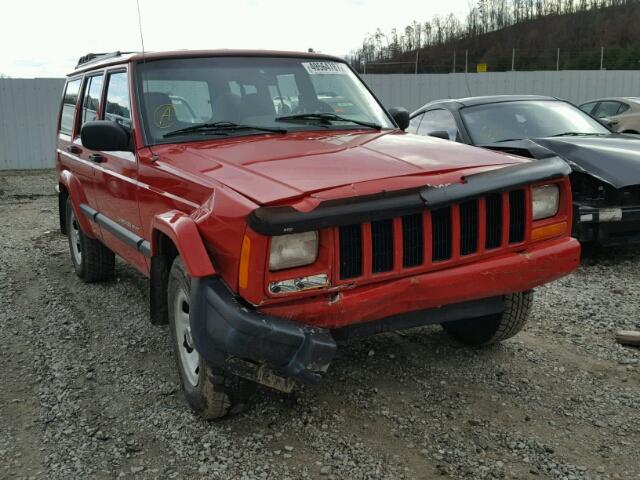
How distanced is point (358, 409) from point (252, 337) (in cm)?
104

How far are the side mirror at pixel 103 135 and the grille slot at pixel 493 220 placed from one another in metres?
2.18

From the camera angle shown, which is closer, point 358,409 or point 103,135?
point 358,409

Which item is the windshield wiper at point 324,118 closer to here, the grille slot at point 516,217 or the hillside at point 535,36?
the grille slot at point 516,217

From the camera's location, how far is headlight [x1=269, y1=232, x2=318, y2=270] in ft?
8.48

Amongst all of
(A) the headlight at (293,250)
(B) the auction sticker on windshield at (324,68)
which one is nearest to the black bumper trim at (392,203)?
(A) the headlight at (293,250)

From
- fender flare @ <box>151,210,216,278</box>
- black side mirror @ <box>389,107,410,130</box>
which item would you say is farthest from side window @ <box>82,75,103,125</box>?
fender flare @ <box>151,210,216,278</box>

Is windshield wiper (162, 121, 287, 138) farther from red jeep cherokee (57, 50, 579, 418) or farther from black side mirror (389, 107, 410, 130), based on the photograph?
black side mirror (389, 107, 410, 130)

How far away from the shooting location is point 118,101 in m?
4.33

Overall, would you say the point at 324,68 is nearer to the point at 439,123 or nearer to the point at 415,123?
the point at 439,123

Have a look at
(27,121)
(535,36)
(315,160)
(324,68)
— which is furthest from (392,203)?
(535,36)

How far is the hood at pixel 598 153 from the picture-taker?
549cm

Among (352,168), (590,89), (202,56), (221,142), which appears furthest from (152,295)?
(590,89)

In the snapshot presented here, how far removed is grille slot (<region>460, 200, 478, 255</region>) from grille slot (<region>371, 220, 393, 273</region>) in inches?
15.5

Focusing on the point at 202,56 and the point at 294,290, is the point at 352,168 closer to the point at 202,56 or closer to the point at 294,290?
the point at 294,290
